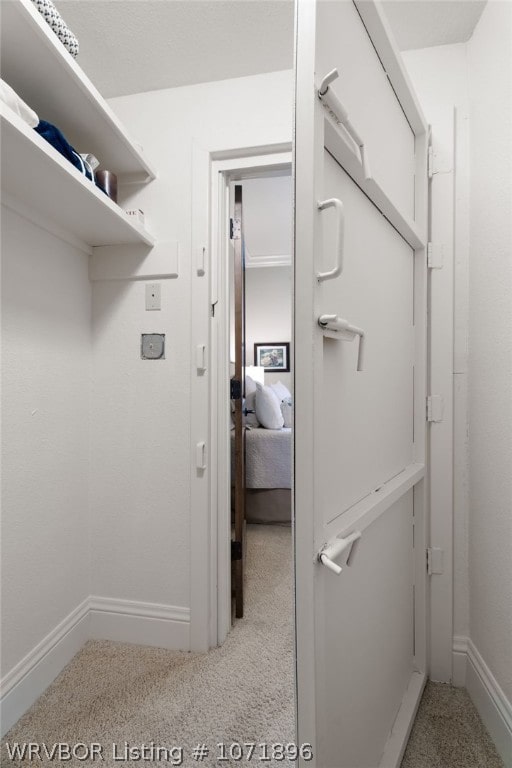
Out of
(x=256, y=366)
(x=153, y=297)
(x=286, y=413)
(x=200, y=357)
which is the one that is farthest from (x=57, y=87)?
(x=256, y=366)

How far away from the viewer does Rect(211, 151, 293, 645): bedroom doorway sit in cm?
177

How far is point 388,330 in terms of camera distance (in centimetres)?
121

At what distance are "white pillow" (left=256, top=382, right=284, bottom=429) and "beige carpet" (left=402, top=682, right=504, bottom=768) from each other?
2190 millimetres

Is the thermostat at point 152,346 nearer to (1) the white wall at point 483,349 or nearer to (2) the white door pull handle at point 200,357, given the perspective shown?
(2) the white door pull handle at point 200,357

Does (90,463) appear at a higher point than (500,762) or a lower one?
higher

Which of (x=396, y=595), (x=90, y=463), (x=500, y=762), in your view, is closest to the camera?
(x=500, y=762)

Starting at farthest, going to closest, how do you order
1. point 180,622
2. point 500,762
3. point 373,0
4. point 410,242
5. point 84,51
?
point 180,622 < point 84,51 < point 410,242 < point 500,762 < point 373,0

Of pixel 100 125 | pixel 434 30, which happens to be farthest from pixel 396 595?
pixel 434 30

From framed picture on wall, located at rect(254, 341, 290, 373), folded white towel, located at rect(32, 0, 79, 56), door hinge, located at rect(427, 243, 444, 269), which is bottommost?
framed picture on wall, located at rect(254, 341, 290, 373)

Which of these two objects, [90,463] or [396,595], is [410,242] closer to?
[396,595]

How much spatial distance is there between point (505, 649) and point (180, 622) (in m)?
1.25

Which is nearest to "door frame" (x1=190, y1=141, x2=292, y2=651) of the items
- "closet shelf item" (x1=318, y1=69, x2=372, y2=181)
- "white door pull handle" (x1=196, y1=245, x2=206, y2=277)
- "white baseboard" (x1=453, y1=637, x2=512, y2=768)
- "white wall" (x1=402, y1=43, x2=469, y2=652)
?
"white door pull handle" (x1=196, y1=245, x2=206, y2=277)

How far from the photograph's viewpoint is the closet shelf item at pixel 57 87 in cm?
104

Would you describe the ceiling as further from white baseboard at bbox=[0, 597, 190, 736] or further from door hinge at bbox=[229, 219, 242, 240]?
white baseboard at bbox=[0, 597, 190, 736]
